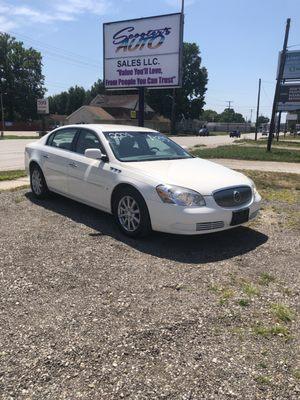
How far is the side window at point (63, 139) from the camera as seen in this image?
7102 millimetres

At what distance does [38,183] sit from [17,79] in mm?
91059

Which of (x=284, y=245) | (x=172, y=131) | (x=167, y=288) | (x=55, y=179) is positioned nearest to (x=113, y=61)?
(x=55, y=179)

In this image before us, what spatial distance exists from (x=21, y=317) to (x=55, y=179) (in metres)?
4.02

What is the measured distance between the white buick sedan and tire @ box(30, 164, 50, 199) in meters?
0.04

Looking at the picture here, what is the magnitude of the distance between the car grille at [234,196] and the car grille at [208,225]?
0.23 metres

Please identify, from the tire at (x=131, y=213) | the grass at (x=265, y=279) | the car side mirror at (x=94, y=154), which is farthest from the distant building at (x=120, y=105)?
the grass at (x=265, y=279)

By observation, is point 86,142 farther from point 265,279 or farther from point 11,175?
point 11,175

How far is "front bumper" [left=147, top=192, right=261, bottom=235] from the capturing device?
197 inches

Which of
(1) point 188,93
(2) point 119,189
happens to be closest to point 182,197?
(2) point 119,189

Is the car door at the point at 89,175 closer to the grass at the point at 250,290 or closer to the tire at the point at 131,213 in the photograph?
→ the tire at the point at 131,213

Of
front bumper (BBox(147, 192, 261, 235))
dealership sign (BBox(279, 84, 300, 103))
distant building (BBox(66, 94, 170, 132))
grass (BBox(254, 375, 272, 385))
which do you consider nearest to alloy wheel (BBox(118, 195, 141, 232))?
front bumper (BBox(147, 192, 261, 235))

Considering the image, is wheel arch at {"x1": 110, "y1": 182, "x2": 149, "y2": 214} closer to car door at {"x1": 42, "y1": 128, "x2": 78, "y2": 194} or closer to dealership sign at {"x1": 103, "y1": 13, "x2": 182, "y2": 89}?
car door at {"x1": 42, "y1": 128, "x2": 78, "y2": 194}

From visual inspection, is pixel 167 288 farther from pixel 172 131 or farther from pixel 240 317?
pixel 172 131

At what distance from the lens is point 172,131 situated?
242 ft
